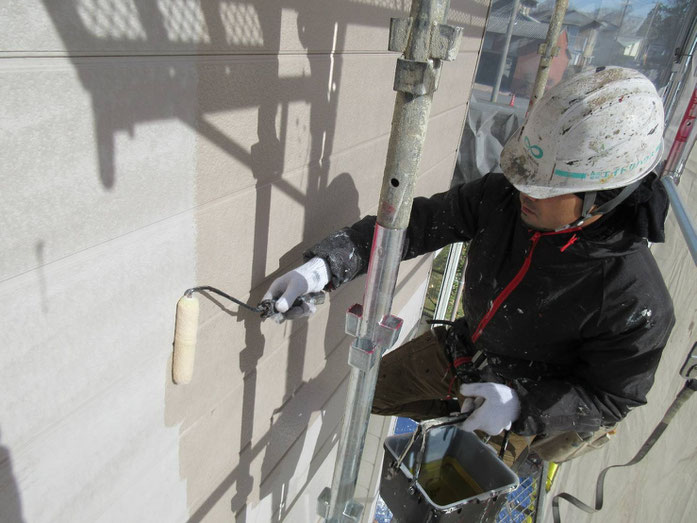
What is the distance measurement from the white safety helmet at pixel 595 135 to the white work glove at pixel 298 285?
0.76 m

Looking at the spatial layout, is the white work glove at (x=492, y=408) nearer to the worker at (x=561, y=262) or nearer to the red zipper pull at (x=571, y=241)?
the worker at (x=561, y=262)

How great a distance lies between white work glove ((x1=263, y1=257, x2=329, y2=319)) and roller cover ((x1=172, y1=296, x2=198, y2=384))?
1.08 feet

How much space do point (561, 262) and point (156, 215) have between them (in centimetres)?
144

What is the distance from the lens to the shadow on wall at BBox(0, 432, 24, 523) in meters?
1.04

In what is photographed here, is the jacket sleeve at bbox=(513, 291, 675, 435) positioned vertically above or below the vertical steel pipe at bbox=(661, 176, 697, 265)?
below

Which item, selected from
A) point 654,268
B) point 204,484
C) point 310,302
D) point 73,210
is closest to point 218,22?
point 73,210

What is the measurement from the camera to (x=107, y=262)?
1094mm

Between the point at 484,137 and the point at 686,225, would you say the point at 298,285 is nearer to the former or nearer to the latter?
the point at 686,225

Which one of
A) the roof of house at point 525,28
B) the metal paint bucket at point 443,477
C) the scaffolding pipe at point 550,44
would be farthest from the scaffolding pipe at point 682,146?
the metal paint bucket at point 443,477

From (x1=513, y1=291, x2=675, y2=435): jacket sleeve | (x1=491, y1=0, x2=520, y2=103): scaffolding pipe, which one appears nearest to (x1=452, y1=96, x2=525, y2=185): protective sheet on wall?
(x1=491, y1=0, x2=520, y2=103): scaffolding pipe

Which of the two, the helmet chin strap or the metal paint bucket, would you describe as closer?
the helmet chin strap

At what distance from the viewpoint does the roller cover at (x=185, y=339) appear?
1365mm

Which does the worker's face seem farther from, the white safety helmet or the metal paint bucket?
the metal paint bucket

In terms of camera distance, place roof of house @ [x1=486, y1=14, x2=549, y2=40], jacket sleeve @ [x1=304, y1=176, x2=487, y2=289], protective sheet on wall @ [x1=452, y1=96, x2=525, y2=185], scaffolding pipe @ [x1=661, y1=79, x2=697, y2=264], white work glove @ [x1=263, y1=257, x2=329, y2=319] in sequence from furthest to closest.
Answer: roof of house @ [x1=486, y1=14, x2=549, y2=40] → protective sheet on wall @ [x1=452, y1=96, x2=525, y2=185] → scaffolding pipe @ [x1=661, y1=79, x2=697, y2=264] → jacket sleeve @ [x1=304, y1=176, x2=487, y2=289] → white work glove @ [x1=263, y1=257, x2=329, y2=319]
